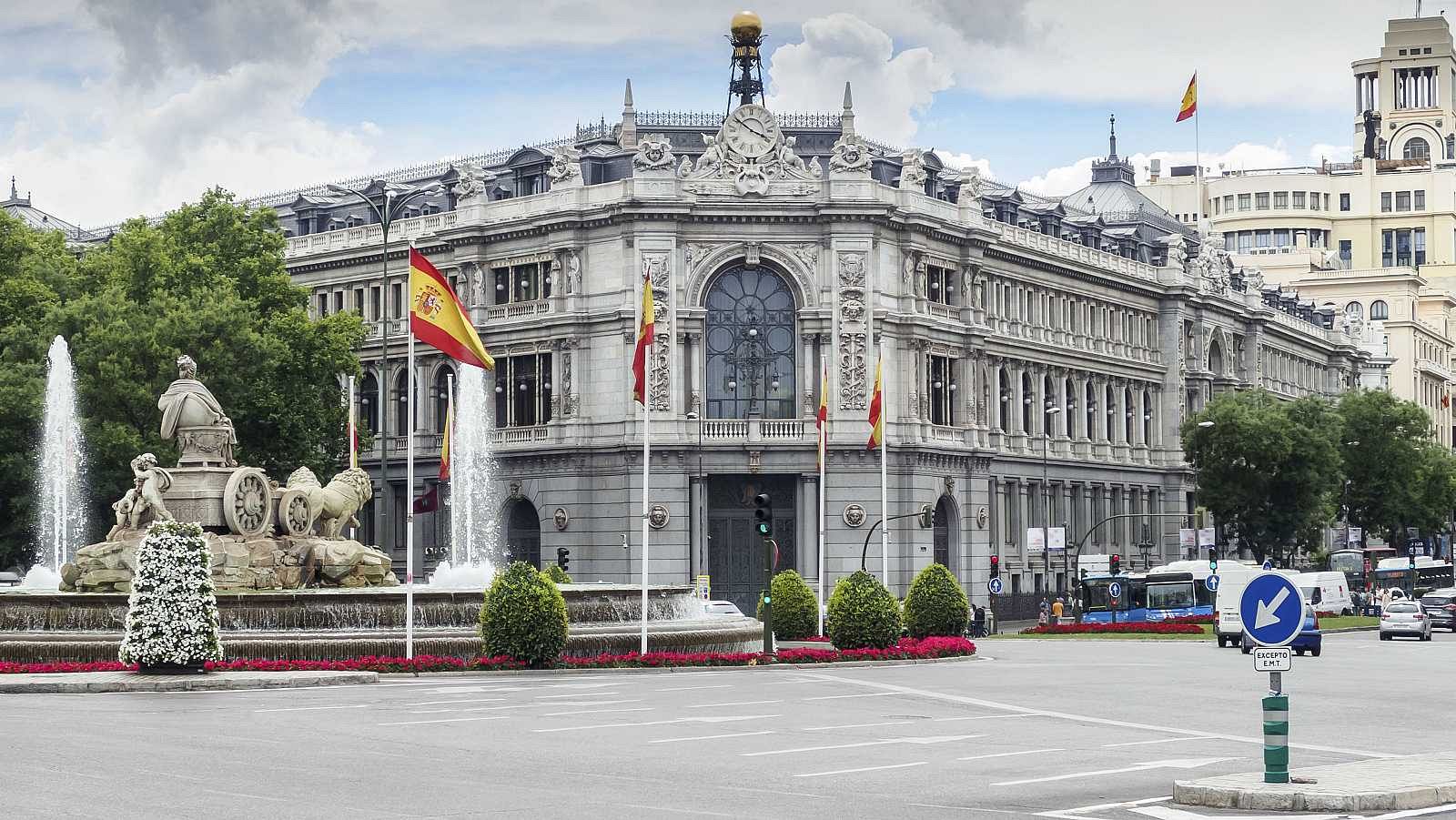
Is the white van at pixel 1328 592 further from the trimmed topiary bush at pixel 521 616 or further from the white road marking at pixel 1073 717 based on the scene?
the trimmed topiary bush at pixel 521 616

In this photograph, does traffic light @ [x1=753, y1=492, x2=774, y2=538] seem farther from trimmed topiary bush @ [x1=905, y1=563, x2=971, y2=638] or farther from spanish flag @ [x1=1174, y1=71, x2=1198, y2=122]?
spanish flag @ [x1=1174, y1=71, x2=1198, y2=122]

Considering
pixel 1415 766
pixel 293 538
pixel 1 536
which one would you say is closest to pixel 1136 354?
pixel 1 536

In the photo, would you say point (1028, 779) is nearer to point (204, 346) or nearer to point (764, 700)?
point (764, 700)

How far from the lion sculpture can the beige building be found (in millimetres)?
116965

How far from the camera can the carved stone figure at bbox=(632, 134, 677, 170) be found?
3147 inches

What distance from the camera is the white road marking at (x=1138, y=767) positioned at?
21922mm

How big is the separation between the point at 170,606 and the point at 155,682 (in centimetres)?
172

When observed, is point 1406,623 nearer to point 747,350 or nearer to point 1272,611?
point 747,350

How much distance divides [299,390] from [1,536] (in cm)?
1122

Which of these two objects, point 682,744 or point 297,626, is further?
point 297,626

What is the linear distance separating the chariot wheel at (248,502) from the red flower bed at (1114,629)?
3717 centimetres

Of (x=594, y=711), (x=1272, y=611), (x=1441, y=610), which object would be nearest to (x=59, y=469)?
(x=594, y=711)

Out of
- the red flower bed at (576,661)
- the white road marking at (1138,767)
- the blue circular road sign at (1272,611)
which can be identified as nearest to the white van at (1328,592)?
the red flower bed at (576,661)

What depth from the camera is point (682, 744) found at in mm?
25922
